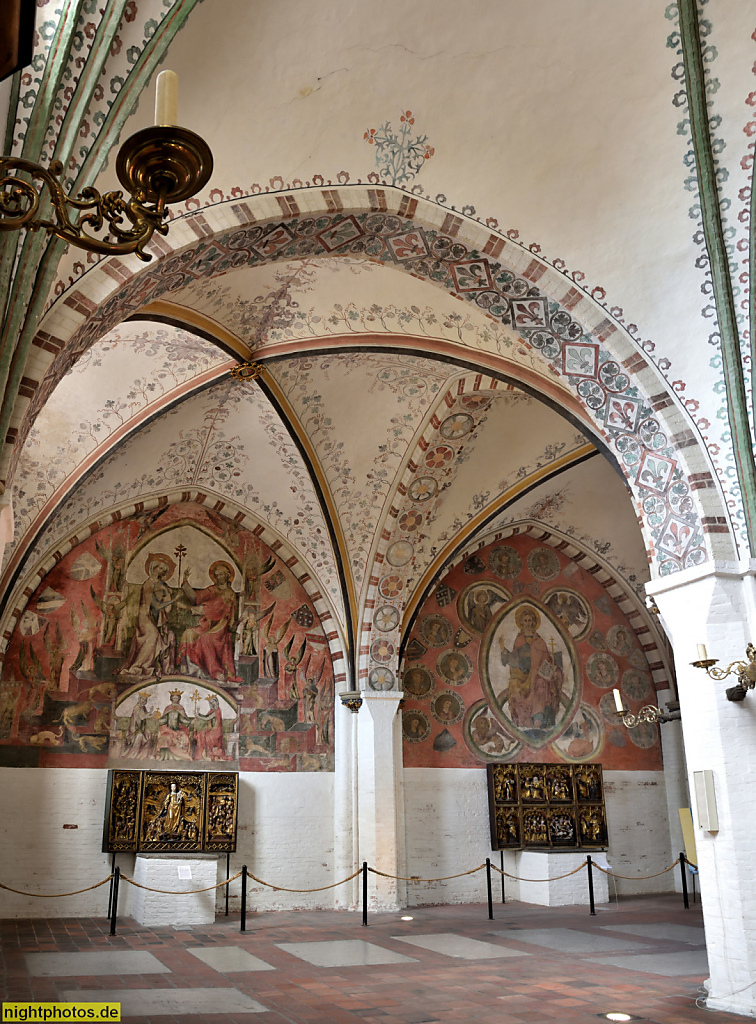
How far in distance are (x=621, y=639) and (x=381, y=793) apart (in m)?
5.87

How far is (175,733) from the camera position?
1230cm

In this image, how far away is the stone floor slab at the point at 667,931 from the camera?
9.44 meters

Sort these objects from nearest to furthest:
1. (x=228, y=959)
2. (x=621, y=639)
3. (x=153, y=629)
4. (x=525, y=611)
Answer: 1. (x=228, y=959)
2. (x=153, y=629)
3. (x=525, y=611)
4. (x=621, y=639)

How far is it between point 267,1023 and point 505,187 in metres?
6.36

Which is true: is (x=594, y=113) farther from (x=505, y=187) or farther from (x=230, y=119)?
(x=230, y=119)

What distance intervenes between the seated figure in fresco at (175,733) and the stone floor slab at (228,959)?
3.74 metres

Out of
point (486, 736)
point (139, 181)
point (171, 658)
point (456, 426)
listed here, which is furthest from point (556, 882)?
point (139, 181)

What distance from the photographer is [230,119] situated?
6004mm

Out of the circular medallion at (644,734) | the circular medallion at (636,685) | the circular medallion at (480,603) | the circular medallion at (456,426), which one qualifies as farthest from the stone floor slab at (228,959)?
the circular medallion at (636,685)

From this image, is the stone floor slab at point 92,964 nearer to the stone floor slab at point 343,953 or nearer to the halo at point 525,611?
the stone floor slab at point 343,953

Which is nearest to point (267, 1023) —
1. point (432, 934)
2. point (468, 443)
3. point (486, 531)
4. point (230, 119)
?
point (432, 934)

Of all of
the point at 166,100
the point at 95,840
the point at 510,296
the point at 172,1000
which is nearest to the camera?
the point at 166,100

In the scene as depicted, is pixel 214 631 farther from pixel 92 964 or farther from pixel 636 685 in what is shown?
pixel 636 685

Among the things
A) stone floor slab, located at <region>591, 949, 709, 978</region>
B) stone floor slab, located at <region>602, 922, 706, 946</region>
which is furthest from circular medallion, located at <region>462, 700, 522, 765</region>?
stone floor slab, located at <region>591, 949, 709, 978</region>
